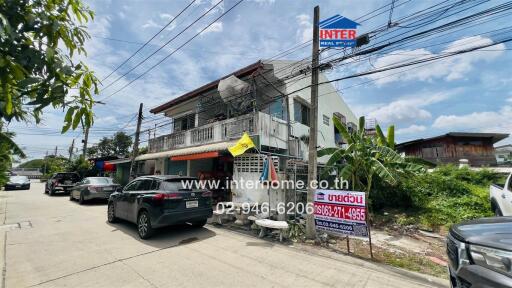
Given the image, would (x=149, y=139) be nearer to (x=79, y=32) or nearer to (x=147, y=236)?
(x=147, y=236)

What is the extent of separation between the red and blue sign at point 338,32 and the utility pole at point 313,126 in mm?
204

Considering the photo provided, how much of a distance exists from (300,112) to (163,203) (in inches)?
362

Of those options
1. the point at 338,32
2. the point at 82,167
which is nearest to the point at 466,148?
the point at 338,32

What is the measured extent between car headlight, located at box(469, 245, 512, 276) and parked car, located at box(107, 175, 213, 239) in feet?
20.8

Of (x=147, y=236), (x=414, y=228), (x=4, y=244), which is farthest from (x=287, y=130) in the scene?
(x=4, y=244)

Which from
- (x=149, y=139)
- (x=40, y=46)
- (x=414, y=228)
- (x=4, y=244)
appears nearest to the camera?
(x=40, y=46)

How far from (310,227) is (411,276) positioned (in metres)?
2.84

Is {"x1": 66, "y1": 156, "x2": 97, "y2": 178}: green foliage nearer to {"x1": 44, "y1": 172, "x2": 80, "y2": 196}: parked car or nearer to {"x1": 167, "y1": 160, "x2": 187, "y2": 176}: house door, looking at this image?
{"x1": 44, "y1": 172, "x2": 80, "y2": 196}: parked car

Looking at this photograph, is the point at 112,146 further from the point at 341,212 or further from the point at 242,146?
the point at 341,212

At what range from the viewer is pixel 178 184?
7.64 metres

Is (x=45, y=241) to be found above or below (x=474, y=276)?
below

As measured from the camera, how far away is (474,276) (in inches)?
99.4

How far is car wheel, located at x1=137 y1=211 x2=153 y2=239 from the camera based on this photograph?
23.2 feet

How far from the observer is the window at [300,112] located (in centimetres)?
1342
